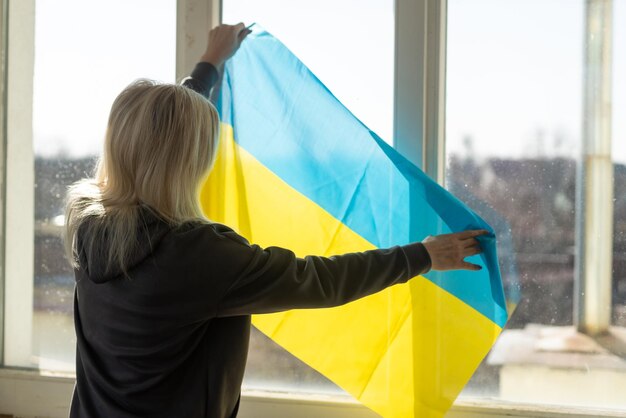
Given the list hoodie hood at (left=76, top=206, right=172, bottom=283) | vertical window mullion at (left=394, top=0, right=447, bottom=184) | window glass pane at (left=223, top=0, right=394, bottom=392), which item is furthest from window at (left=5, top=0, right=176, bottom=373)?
hoodie hood at (left=76, top=206, right=172, bottom=283)

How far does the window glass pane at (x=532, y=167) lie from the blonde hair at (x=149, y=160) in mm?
675

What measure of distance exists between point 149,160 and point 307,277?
12.7 inches

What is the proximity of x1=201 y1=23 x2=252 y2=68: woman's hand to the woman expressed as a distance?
367mm

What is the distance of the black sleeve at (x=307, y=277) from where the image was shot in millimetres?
1204

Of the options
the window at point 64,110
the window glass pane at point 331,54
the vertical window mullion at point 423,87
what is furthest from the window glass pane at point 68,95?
the vertical window mullion at point 423,87

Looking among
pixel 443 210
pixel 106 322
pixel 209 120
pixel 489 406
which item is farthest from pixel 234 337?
pixel 489 406

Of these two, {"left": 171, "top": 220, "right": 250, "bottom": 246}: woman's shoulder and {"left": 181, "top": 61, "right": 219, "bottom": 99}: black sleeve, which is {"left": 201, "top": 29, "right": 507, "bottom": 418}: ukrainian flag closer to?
{"left": 181, "top": 61, "right": 219, "bottom": 99}: black sleeve

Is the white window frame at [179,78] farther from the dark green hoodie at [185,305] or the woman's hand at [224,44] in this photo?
the dark green hoodie at [185,305]

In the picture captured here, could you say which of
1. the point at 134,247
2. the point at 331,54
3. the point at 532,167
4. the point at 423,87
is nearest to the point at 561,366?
the point at 532,167

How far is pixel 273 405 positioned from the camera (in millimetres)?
1746

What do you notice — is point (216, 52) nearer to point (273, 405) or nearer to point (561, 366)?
point (273, 405)

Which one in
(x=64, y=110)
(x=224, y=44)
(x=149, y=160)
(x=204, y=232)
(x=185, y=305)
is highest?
(x=224, y=44)

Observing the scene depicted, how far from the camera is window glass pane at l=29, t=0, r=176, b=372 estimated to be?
188 centimetres

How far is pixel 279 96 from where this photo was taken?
61.9 inches
